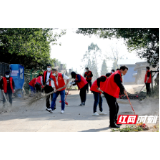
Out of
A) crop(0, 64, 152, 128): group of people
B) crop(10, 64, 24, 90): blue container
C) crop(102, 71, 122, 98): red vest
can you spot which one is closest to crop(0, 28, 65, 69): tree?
crop(10, 64, 24, 90): blue container

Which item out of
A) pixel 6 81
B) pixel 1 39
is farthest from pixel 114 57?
pixel 6 81

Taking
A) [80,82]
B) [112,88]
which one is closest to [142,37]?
[80,82]

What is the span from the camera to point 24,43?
56.1 ft

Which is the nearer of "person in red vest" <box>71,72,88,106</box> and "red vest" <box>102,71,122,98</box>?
"red vest" <box>102,71,122,98</box>

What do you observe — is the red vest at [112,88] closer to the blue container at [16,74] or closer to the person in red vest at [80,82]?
the person in red vest at [80,82]

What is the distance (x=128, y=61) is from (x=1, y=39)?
2360cm

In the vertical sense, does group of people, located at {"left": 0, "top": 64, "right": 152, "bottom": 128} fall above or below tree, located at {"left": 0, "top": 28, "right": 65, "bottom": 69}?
below

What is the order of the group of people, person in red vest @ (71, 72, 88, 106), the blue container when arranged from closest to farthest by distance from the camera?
the group of people < person in red vest @ (71, 72, 88, 106) < the blue container

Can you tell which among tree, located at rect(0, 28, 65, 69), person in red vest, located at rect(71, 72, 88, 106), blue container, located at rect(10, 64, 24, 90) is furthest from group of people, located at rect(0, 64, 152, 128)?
tree, located at rect(0, 28, 65, 69)

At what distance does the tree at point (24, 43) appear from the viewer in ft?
53.8

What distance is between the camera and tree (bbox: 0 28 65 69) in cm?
1639

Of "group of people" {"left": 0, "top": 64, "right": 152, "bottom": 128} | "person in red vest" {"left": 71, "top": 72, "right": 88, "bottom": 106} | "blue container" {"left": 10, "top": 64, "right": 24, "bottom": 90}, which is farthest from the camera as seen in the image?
"blue container" {"left": 10, "top": 64, "right": 24, "bottom": 90}

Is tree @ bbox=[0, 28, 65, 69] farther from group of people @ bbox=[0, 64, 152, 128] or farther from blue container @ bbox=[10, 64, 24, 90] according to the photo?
group of people @ bbox=[0, 64, 152, 128]

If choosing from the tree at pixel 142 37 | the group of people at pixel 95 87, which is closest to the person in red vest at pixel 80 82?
the group of people at pixel 95 87
